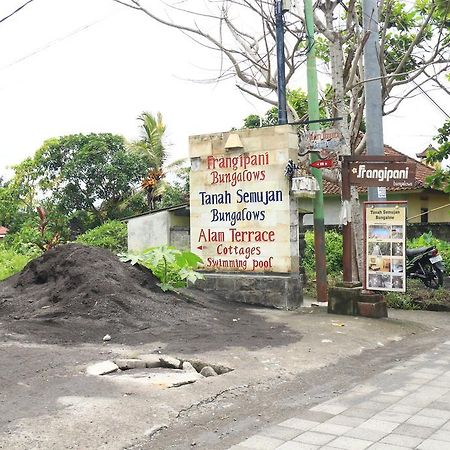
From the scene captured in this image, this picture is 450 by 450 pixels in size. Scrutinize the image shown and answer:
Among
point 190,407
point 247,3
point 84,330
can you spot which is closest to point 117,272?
point 84,330

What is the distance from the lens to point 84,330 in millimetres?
8594

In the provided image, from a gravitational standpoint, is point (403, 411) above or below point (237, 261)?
below

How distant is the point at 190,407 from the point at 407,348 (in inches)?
168

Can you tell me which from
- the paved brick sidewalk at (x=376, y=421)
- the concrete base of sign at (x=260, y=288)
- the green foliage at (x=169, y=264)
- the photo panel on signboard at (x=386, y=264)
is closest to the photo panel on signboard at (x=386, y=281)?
the photo panel on signboard at (x=386, y=264)

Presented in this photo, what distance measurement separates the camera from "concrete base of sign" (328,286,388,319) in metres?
10.7

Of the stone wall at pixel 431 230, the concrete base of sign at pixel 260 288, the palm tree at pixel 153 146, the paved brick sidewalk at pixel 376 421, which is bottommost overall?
the paved brick sidewalk at pixel 376 421

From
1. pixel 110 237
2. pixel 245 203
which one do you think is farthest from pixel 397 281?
pixel 110 237

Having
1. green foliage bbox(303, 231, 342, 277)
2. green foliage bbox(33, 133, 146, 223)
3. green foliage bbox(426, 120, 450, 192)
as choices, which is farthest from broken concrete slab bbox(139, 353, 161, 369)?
green foliage bbox(33, 133, 146, 223)

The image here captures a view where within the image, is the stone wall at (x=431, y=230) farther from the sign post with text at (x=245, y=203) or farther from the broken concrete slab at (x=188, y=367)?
the broken concrete slab at (x=188, y=367)

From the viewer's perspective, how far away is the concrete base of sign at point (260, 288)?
11.5m

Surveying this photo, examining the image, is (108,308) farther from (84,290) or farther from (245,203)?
(245,203)

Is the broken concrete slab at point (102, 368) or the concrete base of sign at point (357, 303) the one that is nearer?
the broken concrete slab at point (102, 368)

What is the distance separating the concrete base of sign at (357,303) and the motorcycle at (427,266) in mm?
3611

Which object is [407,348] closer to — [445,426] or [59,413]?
[445,426]
